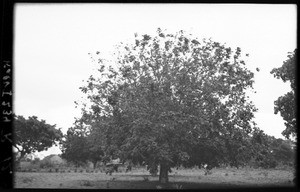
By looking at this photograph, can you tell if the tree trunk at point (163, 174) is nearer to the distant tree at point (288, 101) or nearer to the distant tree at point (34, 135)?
the distant tree at point (288, 101)

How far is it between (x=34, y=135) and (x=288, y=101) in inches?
1156

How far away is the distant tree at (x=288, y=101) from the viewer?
19688 millimetres

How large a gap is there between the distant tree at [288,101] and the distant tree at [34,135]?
27367 mm

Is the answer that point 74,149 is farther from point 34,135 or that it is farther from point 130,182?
point 130,182

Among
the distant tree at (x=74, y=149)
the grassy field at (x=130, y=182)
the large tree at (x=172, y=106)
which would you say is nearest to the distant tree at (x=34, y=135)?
the distant tree at (x=74, y=149)

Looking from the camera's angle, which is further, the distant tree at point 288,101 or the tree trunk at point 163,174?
the distant tree at point 288,101

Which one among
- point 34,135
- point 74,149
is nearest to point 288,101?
point 74,149

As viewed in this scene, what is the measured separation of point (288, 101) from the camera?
65.9 feet

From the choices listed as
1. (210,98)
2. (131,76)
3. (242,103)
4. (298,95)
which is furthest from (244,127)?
(298,95)

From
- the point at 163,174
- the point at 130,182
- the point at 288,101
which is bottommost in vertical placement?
the point at 130,182

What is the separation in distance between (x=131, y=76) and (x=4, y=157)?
9.99 metres

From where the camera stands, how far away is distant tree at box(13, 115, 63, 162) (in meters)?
38.5

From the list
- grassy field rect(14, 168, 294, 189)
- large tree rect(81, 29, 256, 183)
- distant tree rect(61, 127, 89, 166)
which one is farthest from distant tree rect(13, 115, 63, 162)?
large tree rect(81, 29, 256, 183)

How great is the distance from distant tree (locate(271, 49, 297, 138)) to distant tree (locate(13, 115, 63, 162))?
2737 cm
